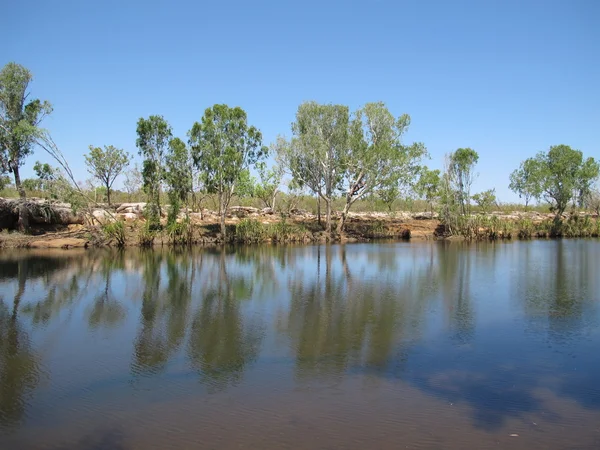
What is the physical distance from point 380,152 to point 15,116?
26.9m

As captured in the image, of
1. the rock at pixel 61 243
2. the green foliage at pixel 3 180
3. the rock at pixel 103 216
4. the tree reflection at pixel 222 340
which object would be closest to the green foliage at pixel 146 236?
the rock at pixel 103 216

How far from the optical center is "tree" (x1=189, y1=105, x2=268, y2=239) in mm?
33938

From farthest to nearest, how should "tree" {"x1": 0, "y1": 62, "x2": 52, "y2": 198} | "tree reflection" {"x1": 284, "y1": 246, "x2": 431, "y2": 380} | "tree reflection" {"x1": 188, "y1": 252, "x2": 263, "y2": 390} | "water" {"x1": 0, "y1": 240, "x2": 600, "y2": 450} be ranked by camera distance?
"tree" {"x1": 0, "y1": 62, "x2": 52, "y2": 198}, "tree reflection" {"x1": 284, "y1": 246, "x2": 431, "y2": 380}, "tree reflection" {"x1": 188, "y1": 252, "x2": 263, "y2": 390}, "water" {"x1": 0, "y1": 240, "x2": 600, "y2": 450}

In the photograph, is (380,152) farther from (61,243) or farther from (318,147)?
(61,243)

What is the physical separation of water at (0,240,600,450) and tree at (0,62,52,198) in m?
19.1

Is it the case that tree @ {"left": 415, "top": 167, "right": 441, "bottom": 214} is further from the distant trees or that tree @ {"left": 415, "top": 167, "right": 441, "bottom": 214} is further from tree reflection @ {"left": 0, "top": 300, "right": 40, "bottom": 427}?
tree reflection @ {"left": 0, "top": 300, "right": 40, "bottom": 427}

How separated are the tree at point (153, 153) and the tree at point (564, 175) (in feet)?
119

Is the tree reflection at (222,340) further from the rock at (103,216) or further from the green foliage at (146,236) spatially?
the rock at (103,216)

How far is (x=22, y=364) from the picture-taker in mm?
8500

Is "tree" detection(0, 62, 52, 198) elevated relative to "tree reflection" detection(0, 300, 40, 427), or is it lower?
elevated

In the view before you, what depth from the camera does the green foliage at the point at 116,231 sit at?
3306cm

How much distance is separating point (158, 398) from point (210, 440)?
1.59 m

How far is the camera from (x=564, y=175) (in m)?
45.8

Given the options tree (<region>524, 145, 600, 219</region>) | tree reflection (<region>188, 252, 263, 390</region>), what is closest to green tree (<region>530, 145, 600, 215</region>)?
tree (<region>524, 145, 600, 219</region>)
